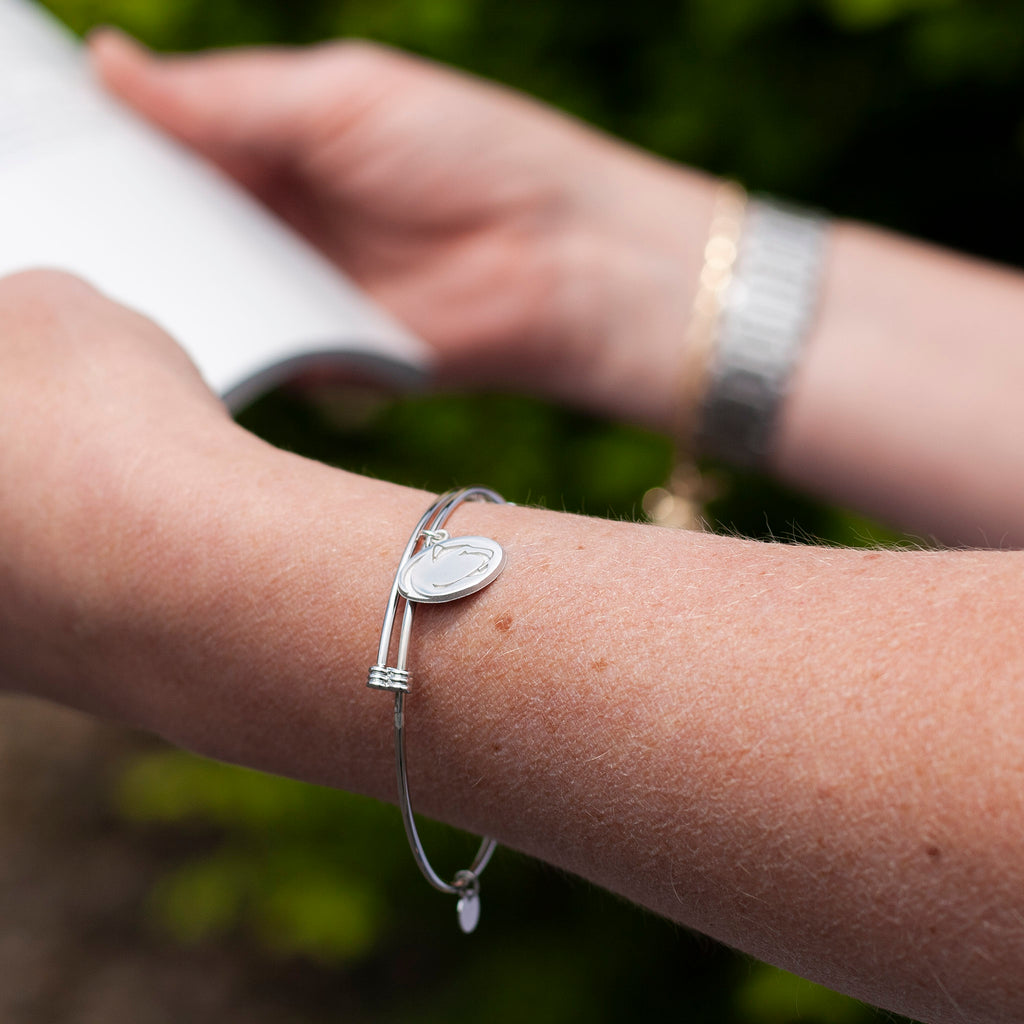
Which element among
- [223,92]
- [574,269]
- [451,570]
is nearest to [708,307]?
[574,269]

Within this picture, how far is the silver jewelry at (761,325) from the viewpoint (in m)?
1.66

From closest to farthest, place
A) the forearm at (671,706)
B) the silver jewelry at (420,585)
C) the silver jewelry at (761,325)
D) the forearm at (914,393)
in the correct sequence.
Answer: the forearm at (671,706), the silver jewelry at (420,585), the forearm at (914,393), the silver jewelry at (761,325)

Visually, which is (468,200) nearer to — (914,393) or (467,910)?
(914,393)

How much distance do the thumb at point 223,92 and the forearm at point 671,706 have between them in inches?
39.9

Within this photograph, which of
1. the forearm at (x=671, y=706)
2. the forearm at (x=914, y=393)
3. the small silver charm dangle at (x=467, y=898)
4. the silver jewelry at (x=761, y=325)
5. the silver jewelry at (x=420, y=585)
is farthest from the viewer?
the silver jewelry at (x=761, y=325)

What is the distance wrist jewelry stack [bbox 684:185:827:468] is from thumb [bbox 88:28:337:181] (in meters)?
0.76

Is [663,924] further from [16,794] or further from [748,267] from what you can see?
[16,794]

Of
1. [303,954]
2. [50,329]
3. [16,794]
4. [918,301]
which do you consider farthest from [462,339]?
[16,794]

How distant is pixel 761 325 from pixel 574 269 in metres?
0.35

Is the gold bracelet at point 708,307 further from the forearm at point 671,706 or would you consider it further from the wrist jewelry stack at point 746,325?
the forearm at point 671,706

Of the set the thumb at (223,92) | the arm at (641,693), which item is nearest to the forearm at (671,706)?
the arm at (641,693)

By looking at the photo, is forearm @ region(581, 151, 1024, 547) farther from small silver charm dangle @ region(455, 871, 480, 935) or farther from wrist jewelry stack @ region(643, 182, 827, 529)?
small silver charm dangle @ region(455, 871, 480, 935)

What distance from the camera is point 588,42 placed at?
1894 millimetres

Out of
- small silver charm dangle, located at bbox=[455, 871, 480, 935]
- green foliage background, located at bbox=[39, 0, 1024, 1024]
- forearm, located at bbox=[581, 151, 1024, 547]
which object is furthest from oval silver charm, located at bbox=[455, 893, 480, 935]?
forearm, located at bbox=[581, 151, 1024, 547]
